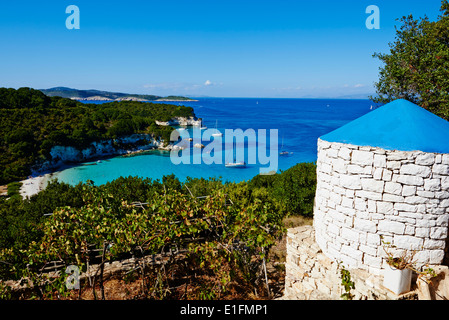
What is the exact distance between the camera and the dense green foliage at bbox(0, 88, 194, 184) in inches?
1399

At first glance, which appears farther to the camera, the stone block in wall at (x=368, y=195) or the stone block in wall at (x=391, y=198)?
the stone block in wall at (x=368, y=195)

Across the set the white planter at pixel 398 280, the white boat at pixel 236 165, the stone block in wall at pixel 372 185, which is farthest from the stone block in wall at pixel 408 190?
the white boat at pixel 236 165

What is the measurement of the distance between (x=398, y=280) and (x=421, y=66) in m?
11.4

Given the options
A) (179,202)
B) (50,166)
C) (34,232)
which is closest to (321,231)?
(179,202)

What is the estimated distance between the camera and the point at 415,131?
452 cm

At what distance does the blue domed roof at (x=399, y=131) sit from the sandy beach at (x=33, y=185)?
3326 cm

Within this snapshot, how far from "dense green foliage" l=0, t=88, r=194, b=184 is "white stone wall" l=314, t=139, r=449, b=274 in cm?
4100

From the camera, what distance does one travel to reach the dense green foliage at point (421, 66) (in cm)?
1052

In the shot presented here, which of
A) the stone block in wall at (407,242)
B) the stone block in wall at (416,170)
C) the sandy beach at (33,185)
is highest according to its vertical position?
the stone block in wall at (416,170)

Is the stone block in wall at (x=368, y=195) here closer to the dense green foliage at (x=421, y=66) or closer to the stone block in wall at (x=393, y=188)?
the stone block in wall at (x=393, y=188)

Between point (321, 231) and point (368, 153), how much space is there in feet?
6.51

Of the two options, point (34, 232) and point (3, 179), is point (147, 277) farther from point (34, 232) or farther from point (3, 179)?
point (3, 179)

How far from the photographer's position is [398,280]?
4.12m

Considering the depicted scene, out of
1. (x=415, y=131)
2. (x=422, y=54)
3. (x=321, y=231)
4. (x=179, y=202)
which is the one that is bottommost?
(x=321, y=231)
